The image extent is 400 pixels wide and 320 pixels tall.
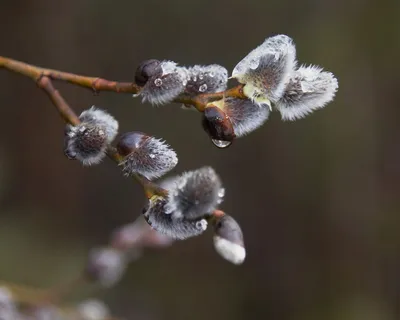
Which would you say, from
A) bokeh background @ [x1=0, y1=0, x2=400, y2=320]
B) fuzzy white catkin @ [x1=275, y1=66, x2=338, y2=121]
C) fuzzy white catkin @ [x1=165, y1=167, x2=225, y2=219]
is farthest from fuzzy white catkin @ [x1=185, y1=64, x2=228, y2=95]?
bokeh background @ [x1=0, y1=0, x2=400, y2=320]

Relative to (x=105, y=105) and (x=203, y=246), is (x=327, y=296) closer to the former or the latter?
(x=203, y=246)

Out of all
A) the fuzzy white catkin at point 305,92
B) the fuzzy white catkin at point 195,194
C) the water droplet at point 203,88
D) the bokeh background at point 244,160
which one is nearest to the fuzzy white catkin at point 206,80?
the water droplet at point 203,88

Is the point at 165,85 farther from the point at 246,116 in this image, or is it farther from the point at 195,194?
the point at 195,194

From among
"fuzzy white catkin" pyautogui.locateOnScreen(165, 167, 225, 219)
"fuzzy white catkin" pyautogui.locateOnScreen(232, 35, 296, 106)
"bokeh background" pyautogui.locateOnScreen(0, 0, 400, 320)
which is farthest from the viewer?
"bokeh background" pyautogui.locateOnScreen(0, 0, 400, 320)

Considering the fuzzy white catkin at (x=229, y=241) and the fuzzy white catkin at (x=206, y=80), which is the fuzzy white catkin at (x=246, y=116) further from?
the fuzzy white catkin at (x=229, y=241)

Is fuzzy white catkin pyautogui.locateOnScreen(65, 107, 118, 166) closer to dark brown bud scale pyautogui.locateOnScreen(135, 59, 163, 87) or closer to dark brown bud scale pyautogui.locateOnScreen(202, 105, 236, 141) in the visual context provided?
dark brown bud scale pyautogui.locateOnScreen(135, 59, 163, 87)

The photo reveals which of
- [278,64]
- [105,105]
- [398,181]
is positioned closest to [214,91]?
[278,64]
